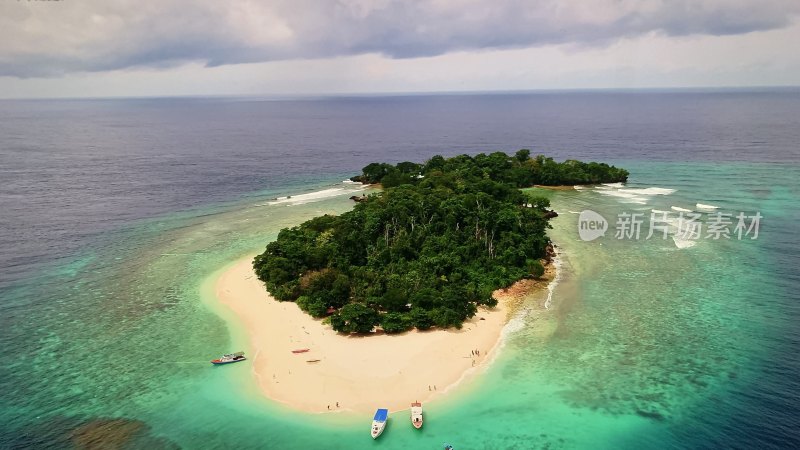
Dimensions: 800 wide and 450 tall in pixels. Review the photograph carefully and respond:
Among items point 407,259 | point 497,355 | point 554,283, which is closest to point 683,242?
point 554,283

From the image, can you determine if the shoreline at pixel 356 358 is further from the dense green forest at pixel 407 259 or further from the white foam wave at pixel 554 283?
the dense green forest at pixel 407 259

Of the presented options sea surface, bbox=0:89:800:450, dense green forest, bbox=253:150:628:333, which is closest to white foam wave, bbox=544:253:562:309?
sea surface, bbox=0:89:800:450

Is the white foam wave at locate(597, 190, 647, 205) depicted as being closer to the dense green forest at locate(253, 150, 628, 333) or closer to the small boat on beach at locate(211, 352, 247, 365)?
→ the dense green forest at locate(253, 150, 628, 333)

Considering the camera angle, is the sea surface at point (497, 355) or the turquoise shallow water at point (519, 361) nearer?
the turquoise shallow water at point (519, 361)

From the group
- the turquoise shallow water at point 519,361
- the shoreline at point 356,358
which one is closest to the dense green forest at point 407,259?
the shoreline at point 356,358

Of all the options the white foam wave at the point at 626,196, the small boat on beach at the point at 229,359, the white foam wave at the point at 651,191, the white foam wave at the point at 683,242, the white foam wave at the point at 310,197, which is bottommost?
the small boat on beach at the point at 229,359

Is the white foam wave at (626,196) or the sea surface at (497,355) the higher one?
the white foam wave at (626,196)
